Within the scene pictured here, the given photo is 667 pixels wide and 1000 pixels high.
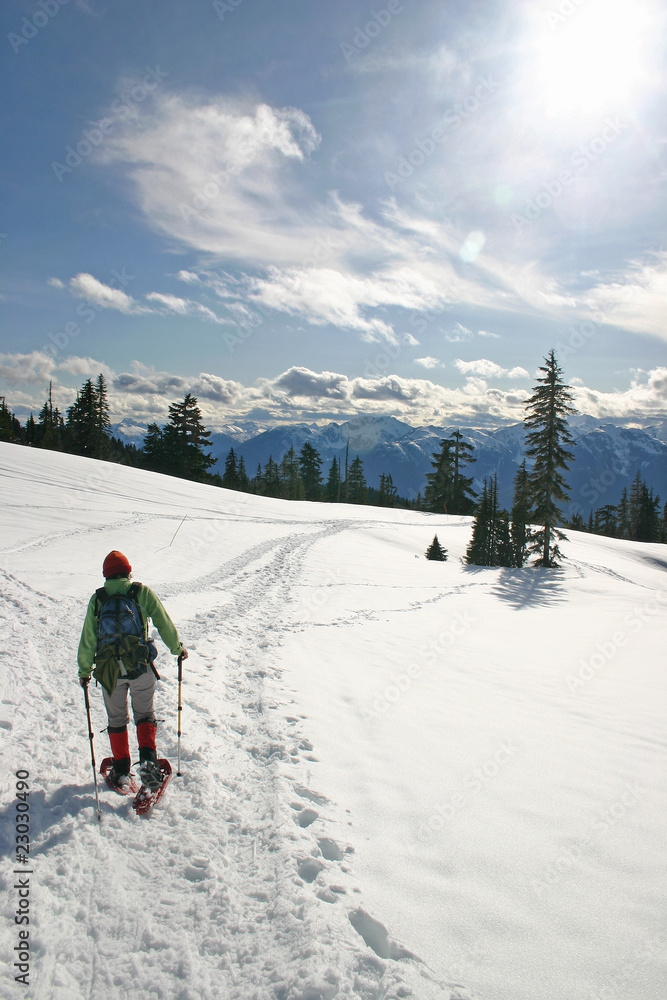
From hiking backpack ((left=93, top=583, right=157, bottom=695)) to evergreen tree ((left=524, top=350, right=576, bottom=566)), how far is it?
2857 centimetres

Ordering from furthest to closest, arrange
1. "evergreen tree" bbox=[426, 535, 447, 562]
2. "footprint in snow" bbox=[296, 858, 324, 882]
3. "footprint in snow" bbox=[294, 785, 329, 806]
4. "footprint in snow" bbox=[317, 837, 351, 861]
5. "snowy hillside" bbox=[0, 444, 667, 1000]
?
"evergreen tree" bbox=[426, 535, 447, 562] < "footprint in snow" bbox=[294, 785, 329, 806] < "footprint in snow" bbox=[317, 837, 351, 861] < "footprint in snow" bbox=[296, 858, 324, 882] < "snowy hillside" bbox=[0, 444, 667, 1000]

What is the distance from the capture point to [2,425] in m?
60.3

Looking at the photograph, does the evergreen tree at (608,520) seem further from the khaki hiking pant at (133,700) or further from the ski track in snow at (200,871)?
the khaki hiking pant at (133,700)

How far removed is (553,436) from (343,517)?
1639 cm

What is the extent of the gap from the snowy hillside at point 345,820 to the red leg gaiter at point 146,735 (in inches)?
21.3

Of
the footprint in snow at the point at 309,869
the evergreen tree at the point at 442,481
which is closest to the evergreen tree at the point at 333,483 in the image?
the evergreen tree at the point at 442,481

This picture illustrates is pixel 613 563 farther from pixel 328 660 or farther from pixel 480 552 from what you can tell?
pixel 328 660

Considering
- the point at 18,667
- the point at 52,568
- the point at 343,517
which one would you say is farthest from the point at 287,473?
the point at 18,667

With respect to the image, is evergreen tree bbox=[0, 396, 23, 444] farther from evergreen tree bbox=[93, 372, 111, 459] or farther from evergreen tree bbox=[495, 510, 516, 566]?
evergreen tree bbox=[495, 510, 516, 566]

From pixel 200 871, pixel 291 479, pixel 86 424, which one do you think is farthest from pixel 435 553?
pixel 291 479

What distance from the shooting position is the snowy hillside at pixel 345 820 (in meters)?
3.02

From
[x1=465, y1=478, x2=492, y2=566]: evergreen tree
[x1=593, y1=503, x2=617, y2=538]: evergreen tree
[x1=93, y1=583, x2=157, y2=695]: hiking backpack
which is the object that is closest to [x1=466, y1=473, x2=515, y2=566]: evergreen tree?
[x1=465, y1=478, x2=492, y2=566]: evergreen tree

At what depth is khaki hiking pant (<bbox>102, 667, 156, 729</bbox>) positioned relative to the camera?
15.0ft

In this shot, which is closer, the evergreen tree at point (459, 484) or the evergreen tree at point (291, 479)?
the evergreen tree at point (459, 484)
